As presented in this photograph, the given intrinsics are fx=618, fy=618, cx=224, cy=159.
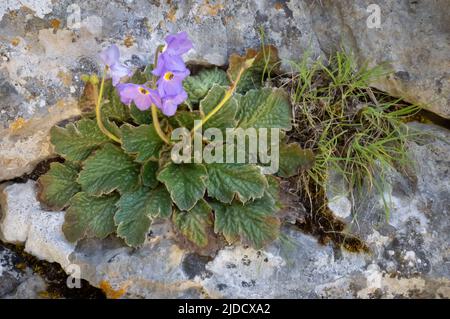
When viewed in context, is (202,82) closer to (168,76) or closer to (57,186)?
(168,76)

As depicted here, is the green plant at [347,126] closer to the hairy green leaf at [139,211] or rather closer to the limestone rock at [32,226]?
the hairy green leaf at [139,211]

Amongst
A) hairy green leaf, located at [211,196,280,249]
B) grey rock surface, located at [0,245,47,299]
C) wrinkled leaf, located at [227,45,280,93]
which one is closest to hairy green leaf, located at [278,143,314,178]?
hairy green leaf, located at [211,196,280,249]

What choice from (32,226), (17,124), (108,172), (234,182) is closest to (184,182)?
(234,182)

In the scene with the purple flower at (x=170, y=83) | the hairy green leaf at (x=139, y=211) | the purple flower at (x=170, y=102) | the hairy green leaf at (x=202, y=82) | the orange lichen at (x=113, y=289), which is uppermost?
the purple flower at (x=170, y=83)

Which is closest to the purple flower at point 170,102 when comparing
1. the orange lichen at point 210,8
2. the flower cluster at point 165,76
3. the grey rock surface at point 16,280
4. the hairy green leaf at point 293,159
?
the flower cluster at point 165,76

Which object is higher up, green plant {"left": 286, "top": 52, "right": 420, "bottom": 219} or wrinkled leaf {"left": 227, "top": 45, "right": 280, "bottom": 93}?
wrinkled leaf {"left": 227, "top": 45, "right": 280, "bottom": 93}

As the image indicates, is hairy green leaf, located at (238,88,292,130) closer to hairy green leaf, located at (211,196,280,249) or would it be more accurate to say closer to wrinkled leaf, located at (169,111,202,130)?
wrinkled leaf, located at (169,111,202,130)
